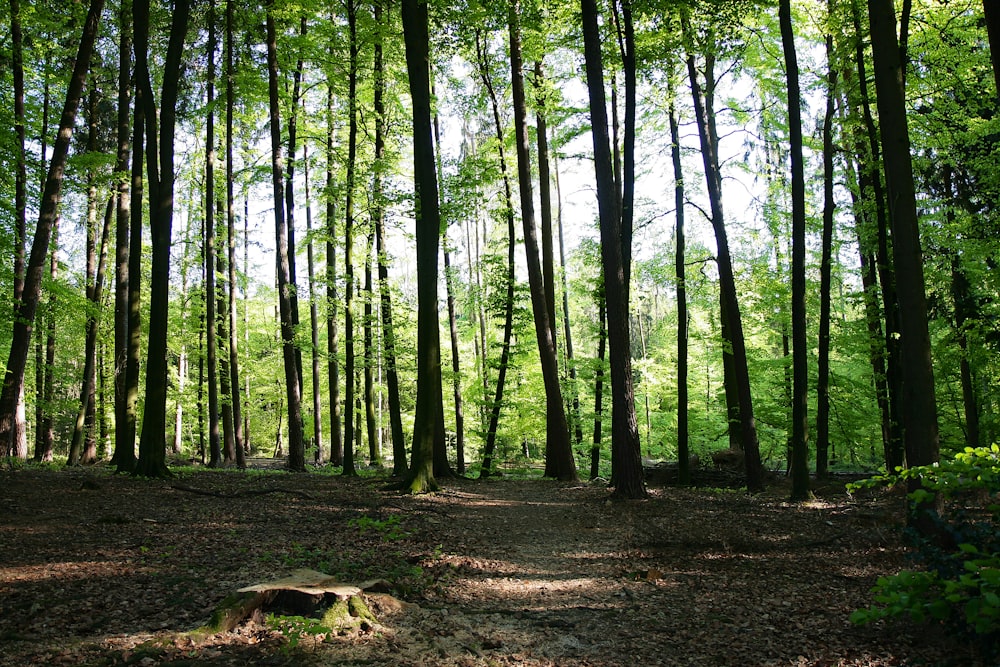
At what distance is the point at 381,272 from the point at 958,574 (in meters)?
14.8

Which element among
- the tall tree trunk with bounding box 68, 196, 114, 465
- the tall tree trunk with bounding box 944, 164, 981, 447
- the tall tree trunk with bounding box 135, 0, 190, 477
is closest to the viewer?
the tall tree trunk with bounding box 135, 0, 190, 477

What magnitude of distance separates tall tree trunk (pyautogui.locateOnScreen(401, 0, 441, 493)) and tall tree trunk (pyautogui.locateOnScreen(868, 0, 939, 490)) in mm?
6900

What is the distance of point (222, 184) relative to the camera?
20.1 metres

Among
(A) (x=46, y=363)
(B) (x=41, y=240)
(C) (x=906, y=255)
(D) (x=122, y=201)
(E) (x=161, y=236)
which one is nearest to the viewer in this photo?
(C) (x=906, y=255)

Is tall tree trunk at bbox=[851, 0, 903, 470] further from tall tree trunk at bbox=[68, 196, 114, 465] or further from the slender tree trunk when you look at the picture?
tall tree trunk at bbox=[68, 196, 114, 465]

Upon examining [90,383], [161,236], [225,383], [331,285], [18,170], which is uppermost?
[18,170]

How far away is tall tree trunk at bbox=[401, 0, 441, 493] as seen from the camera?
10.4 m

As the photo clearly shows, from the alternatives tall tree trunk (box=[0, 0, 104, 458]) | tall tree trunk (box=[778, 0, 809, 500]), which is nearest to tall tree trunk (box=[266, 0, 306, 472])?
tall tree trunk (box=[0, 0, 104, 458])

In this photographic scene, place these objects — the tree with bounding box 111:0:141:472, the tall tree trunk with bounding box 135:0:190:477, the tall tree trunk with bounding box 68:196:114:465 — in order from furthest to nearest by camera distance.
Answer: the tall tree trunk with bounding box 68:196:114:465, the tree with bounding box 111:0:141:472, the tall tree trunk with bounding box 135:0:190:477

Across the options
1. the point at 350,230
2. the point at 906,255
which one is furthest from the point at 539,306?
the point at 906,255

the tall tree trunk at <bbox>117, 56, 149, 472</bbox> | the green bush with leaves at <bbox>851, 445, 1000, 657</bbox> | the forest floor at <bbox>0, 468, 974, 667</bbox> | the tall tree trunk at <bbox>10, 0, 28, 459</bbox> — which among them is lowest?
the forest floor at <bbox>0, 468, 974, 667</bbox>

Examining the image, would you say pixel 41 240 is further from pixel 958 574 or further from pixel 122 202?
pixel 958 574

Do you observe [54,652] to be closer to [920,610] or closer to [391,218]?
[920,610]

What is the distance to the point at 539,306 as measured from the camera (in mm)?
15422
